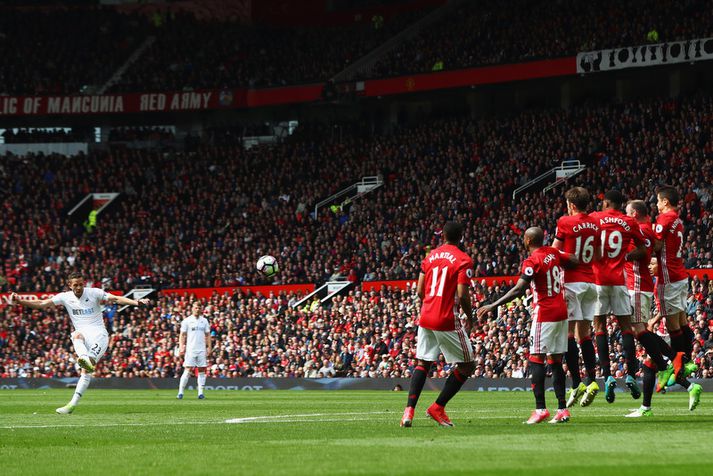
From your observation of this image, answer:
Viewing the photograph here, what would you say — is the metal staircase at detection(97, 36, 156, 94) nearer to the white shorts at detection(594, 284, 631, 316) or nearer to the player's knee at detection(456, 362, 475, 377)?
the white shorts at detection(594, 284, 631, 316)

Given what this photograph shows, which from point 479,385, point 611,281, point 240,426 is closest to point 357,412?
point 240,426

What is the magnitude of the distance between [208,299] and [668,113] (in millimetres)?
19749

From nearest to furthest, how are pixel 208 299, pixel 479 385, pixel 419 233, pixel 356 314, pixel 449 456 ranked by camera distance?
pixel 449 456 < pixel 479 385 < pixel 356 314 < pixel 419 233 < pixel 208 299

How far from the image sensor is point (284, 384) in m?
40.8

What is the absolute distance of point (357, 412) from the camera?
68.5 feet

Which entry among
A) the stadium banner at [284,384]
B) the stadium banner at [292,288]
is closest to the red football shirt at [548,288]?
the stadium banner at [284,384]

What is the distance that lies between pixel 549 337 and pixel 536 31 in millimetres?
39047

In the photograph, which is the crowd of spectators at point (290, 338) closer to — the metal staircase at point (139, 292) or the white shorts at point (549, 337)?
the metal staircase at point (139, 292)

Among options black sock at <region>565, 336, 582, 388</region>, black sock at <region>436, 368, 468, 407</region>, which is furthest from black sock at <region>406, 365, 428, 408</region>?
black sock at <region>565, 336, 582, 388</region>

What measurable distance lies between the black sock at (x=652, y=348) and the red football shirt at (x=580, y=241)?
40.9 inches

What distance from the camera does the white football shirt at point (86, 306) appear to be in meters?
21.8

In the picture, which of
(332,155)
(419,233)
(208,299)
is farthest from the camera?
(332,155)

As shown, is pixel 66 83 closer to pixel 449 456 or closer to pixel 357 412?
pixel 357 412

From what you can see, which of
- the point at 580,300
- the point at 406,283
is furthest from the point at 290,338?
the point at 580,300
